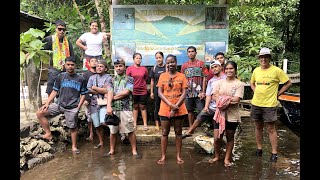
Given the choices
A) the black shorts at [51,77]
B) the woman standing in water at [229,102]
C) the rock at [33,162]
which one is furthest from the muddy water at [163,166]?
the black shorts at [51,77]

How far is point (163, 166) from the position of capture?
203 inches

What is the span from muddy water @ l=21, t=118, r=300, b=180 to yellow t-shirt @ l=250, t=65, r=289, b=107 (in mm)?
1066

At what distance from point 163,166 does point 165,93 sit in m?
1.24

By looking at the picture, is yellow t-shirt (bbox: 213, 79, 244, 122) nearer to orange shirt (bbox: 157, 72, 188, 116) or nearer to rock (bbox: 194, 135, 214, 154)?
orange shirt (bbox: 157, 72, 188, 116)

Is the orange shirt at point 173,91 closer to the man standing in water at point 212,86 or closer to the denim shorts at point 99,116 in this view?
the man standing in water at point 212,86

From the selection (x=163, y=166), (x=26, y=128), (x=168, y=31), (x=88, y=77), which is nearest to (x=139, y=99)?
(x=88, y=77)

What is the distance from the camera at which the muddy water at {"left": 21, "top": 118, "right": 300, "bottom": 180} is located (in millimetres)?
4750

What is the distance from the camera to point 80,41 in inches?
282

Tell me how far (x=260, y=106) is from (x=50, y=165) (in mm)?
3848

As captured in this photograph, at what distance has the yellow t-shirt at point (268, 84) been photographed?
17.0 feet

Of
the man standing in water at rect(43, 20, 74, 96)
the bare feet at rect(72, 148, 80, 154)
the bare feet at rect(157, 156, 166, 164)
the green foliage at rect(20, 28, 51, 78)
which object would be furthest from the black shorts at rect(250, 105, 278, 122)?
the man standing in water at rect(43, 20, 74, 96)
